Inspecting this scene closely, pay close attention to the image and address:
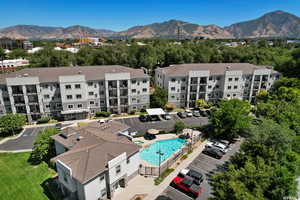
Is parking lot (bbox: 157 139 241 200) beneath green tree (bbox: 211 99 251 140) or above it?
beneath

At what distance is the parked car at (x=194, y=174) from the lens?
25003mm

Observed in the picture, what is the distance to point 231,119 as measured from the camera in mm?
34844

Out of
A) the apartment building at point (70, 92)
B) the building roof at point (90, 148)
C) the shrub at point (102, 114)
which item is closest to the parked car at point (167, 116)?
the apartment building at point (70, 92)

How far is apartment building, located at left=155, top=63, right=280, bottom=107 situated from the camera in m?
53.3

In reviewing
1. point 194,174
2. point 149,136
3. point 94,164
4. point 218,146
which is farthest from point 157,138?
point 94,164

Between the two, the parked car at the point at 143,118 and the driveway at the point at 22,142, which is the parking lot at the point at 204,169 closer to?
the parked car at the point at 143,118

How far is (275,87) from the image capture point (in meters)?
57.7

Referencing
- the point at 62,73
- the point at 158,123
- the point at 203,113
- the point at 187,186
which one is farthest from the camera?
the point at 203,113

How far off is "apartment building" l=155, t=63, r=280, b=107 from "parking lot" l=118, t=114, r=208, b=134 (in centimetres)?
890

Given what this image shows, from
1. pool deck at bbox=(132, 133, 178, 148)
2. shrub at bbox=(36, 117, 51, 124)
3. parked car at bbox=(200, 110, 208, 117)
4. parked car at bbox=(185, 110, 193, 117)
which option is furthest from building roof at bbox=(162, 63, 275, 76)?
shrub at bbox=(36, 117, 51, 124)

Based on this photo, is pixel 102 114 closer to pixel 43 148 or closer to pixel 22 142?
pixel 22 142

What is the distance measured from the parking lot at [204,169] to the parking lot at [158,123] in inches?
472

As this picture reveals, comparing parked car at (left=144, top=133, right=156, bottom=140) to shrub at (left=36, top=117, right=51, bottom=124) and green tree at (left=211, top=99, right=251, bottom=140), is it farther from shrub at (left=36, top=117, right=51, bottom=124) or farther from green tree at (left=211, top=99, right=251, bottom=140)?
shrub at (left=36, top=117, right=51, bottom=124)

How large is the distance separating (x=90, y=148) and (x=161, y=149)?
50.8 feet
